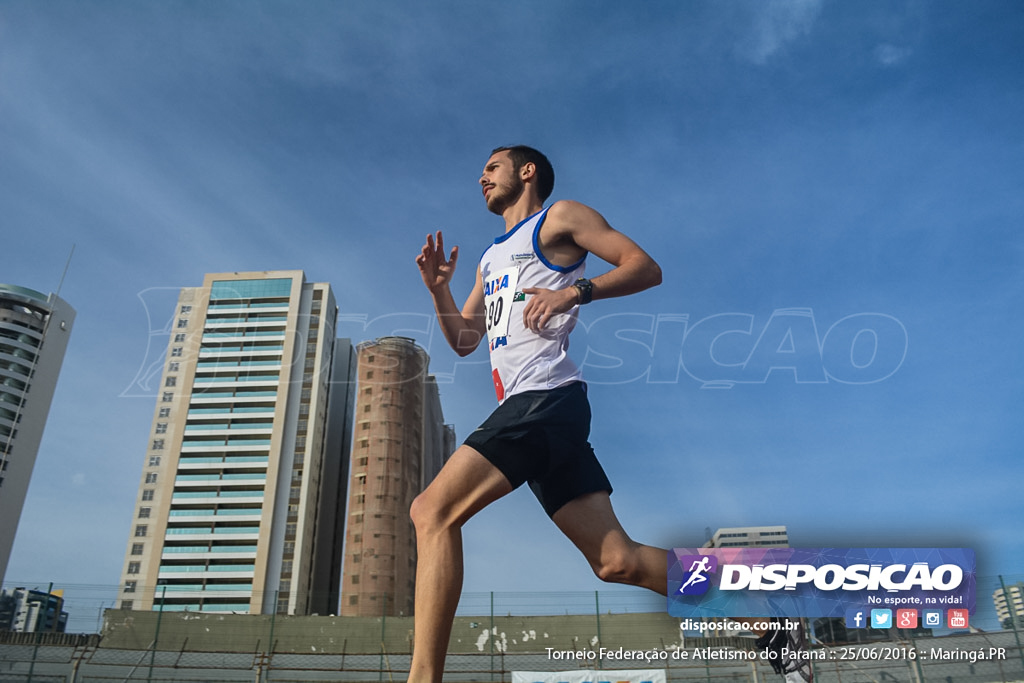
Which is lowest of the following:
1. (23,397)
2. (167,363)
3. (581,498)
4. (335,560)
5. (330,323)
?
(581,498)

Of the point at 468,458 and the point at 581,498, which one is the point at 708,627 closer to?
the point at 581,498

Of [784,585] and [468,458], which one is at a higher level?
[468,458]

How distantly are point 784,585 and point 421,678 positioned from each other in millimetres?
1954

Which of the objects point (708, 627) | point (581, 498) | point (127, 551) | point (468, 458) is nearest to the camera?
point (468, 458)

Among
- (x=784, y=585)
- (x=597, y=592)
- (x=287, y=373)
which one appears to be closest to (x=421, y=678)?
(x=784, y=585)

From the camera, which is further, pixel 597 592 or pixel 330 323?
pixel 330 323

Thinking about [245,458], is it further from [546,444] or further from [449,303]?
[546,444]

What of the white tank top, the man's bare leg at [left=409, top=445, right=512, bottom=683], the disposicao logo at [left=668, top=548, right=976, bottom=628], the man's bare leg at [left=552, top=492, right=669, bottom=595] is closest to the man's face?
the white tank top

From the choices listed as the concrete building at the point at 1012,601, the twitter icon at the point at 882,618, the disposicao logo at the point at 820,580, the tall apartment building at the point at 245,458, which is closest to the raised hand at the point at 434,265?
the disposicao logo at the point at 820,580

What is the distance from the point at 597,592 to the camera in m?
17.3

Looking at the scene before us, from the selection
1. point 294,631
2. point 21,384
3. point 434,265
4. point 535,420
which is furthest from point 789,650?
point 21,384

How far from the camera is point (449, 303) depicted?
4066 millimetres

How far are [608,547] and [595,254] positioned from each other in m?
1.37

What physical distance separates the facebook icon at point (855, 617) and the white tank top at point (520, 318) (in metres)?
1.90
